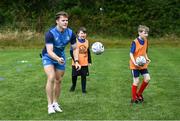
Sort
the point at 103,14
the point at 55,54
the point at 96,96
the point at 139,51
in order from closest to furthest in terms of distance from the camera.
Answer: the point at 55,54 < the point at 139,51 < the point at 96,96 < the point at 103,14

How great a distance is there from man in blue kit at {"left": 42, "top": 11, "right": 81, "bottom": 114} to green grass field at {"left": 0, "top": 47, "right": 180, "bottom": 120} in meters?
0.42

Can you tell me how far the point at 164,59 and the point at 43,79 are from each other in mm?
8488

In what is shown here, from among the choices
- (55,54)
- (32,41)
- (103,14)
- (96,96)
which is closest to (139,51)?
(96,96)

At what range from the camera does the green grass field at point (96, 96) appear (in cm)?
880

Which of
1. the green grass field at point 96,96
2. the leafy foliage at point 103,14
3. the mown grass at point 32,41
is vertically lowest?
the green grass field at point 96,96

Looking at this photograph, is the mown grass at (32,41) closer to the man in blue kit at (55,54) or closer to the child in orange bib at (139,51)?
the child in orange bib at (139,51)

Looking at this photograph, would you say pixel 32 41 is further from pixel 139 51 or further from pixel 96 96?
pixel 139 51

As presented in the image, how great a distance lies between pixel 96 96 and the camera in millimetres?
10969

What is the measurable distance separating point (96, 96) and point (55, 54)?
252 cm

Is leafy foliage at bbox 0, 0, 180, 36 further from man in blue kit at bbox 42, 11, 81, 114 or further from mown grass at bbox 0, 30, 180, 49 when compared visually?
man in blue kit at bbox 42, 11, 81, 114

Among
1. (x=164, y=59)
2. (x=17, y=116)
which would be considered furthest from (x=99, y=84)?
(x=164, y=59)

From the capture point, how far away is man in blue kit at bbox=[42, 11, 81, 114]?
28.5 feet

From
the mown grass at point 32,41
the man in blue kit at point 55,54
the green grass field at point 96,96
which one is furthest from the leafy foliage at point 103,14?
the man in blue kit at point 55,54

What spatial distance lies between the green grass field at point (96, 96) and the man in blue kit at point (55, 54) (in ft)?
1.38
